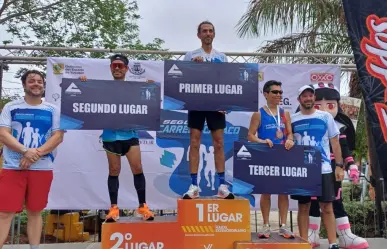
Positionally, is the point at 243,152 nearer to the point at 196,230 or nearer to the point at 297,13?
the point at 196,230

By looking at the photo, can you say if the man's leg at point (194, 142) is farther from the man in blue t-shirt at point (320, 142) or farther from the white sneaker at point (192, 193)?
the man in blue t-shirt at point (320, 142)

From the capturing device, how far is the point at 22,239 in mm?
6242

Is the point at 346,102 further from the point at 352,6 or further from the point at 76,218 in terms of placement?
the point at 76,218

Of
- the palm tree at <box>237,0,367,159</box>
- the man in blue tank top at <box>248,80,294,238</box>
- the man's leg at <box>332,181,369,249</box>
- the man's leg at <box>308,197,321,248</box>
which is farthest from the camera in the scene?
the palm tree at <box>237,0,367,159</box>

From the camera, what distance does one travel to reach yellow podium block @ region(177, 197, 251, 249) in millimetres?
3801

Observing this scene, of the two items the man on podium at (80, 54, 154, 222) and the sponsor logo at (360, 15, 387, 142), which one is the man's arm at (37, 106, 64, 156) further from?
the sponsor logo at (360, 15, 387, 142)

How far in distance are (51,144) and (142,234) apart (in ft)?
3.72

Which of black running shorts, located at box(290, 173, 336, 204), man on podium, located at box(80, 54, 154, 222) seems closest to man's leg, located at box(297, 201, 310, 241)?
black running shorts, located at box(290, 173, 336, 204)

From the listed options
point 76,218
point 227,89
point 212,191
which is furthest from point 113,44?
point 227,89

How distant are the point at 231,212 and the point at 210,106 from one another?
3.33 feet

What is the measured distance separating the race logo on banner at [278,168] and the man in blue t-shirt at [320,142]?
223mm

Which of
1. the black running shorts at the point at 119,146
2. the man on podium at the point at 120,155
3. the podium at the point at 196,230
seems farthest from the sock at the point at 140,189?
the black running shorts at the point at 119,146

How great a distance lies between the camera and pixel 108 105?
3910 mm

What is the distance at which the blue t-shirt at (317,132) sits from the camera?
416 cm
